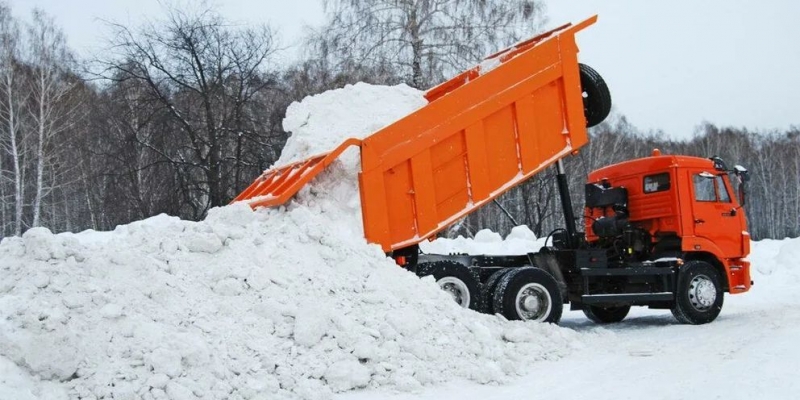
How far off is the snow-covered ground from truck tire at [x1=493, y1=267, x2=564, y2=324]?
15.9 inches

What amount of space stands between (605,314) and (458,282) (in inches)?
160

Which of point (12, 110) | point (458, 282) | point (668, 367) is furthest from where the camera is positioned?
point (12, 110)

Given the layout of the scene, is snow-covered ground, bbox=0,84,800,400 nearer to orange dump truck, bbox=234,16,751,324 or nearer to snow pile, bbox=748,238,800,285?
orange dump truck, bbox=234,16,751,324

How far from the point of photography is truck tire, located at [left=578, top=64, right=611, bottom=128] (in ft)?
30.7

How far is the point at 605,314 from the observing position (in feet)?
36.1

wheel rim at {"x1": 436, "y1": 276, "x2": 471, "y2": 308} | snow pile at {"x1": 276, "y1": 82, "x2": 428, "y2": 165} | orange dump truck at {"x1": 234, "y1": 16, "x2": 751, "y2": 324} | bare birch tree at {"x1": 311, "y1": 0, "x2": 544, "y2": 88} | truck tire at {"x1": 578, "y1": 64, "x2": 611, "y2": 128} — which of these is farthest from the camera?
bare birch tree at {"x1": 311, "y1": 0, "x2": 544, "y2": 88}

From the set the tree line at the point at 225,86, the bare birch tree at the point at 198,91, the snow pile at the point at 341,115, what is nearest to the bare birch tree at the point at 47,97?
the tree line at the point at 225,86

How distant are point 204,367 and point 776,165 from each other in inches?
2205

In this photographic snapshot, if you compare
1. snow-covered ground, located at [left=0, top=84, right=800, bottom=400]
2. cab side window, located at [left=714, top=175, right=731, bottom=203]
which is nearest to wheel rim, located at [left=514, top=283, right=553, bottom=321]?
snow-covered ground, located at [left=0, top=84, right=800, bottom=400]

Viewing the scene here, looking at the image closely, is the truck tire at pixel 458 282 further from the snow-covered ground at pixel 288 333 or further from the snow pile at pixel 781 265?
the snow pile at pixel 781 265

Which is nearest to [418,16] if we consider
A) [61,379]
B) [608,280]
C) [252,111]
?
[252,111]

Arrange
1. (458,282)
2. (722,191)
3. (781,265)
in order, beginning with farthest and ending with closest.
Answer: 1. (781,265)
2. (722,191)
3. (458,282)

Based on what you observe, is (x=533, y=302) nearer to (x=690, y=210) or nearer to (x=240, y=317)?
(x=690, y=210)

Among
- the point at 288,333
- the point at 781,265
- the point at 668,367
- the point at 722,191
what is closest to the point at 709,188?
the point at 722,191
